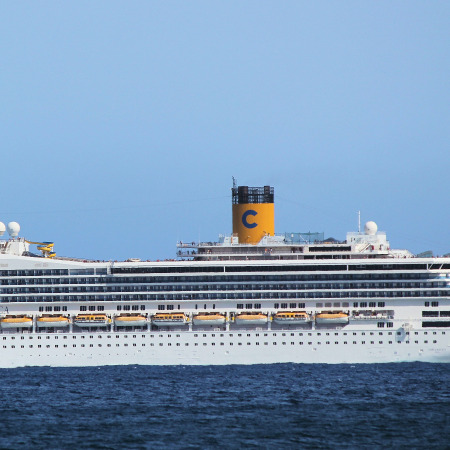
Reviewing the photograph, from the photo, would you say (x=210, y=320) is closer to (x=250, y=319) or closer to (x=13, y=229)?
(x=250, y=319)

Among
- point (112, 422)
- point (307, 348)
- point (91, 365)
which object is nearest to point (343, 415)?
point (112, 422)

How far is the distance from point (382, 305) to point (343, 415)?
58.2 feet

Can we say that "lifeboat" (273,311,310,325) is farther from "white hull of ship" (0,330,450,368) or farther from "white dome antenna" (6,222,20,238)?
"white dome antenna" (6,222,20,238)

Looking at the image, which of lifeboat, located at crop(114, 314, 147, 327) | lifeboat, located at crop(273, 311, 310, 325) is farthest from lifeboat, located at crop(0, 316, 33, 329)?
lifeboat, located at crop(273, 311, 310, 325)

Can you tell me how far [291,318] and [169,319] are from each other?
6.99 m

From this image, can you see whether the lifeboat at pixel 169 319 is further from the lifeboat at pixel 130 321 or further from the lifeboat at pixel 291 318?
the lifeboat at pixel 291 318

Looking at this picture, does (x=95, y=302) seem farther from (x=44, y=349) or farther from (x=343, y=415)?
(x=343, y=415)

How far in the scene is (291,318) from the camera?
208 ft

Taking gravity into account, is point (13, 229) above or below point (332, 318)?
above

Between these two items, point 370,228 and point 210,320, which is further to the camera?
point 370,228

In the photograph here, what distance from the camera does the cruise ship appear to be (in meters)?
63.3

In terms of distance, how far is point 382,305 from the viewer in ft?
211

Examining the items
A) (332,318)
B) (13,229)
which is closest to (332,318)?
(332,318)

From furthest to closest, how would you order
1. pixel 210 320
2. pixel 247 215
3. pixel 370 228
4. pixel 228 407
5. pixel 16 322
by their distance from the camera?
pixel 247 215
pixel 370 228
pixel 16 322
pixel 210 320
pixel 228 407
